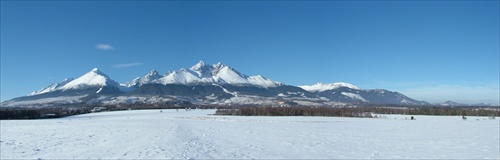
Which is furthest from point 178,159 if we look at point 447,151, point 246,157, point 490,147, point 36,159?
point 490,147

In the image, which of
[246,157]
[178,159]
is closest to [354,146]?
[246,157]

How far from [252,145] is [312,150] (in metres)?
5.05

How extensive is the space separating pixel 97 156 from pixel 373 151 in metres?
19.1

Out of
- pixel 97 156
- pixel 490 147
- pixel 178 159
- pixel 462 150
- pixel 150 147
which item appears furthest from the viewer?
pixel 490 147

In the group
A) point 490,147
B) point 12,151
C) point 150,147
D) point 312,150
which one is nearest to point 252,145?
point 312,150

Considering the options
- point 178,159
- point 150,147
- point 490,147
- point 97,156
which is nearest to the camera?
point 178,159

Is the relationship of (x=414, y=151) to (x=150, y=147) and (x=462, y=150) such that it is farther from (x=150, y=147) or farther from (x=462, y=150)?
(x=150, y=147)

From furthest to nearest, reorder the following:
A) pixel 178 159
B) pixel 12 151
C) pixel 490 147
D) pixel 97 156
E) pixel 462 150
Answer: pixel 490 147 → pixel 462 150 → pixel 12 151 → pixel 97 156 → pixel 178 159

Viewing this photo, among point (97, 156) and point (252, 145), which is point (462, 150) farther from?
point (97, 156)

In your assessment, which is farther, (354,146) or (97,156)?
(354,146)

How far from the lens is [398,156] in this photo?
80.3ft

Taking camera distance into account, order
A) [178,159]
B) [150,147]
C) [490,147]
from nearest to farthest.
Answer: [178,159], [150,147], [490,147]

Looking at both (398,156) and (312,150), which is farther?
(312,150)

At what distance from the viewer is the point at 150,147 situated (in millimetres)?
26250
